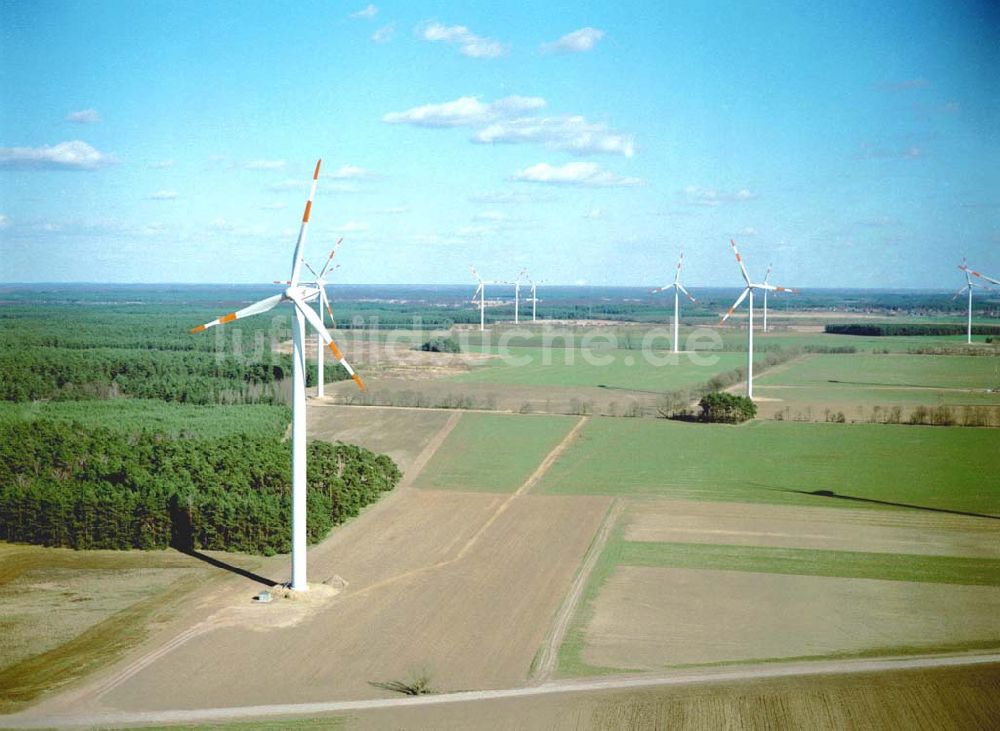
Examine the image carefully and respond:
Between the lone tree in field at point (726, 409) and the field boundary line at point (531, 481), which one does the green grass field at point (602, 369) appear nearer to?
the lone tree in field at point (726, 409)

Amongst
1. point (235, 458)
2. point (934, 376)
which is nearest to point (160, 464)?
A: point (235, 458)

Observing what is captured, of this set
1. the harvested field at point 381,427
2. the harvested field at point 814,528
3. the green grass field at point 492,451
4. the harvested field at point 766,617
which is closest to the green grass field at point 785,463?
the green grass field at point 492,451

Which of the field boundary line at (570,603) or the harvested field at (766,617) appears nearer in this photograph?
the field boundary line at (570,603)

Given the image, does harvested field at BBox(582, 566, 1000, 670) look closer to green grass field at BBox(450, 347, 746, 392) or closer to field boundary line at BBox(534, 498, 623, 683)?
field boundary line at BBox(534, 498, 623, 683)

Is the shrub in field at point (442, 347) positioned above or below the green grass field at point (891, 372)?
above

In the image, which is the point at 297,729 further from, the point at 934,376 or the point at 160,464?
the point at 934,376

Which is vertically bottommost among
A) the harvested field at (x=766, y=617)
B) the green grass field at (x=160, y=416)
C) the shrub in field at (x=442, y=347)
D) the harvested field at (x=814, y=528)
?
the harvested field at (x=766, y=617)

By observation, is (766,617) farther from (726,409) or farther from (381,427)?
(726,409)
